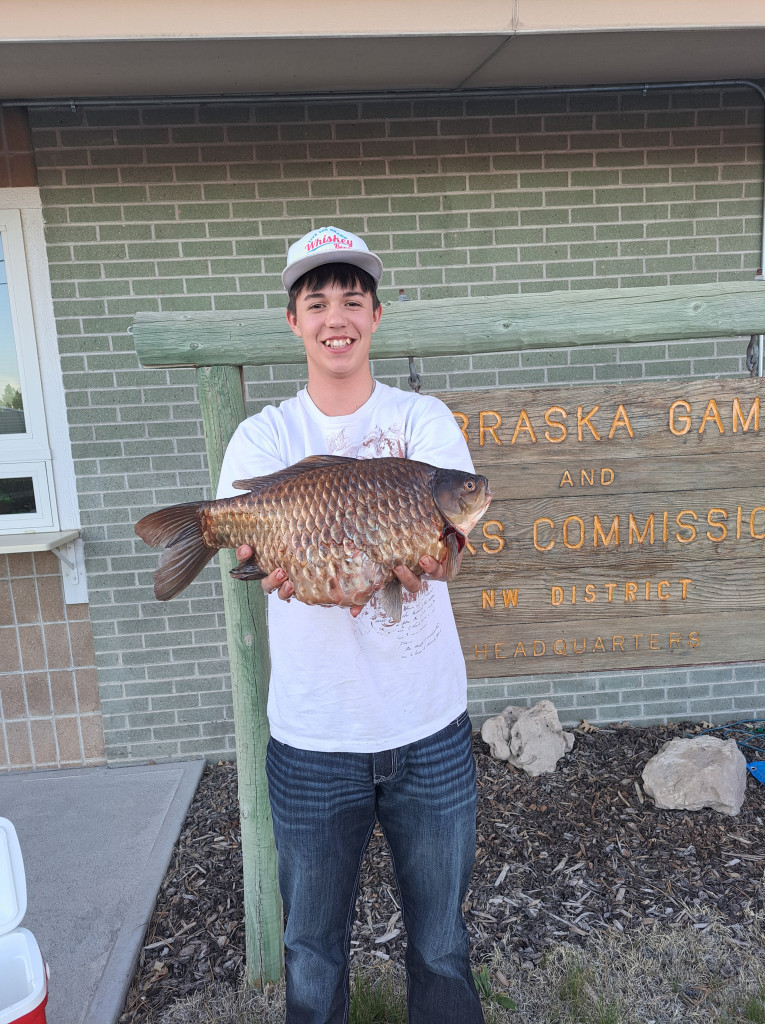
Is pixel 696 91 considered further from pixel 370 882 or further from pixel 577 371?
pixel 370 882

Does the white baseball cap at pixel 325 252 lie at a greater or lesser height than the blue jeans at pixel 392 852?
greater

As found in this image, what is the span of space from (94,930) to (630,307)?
2963 millimetres

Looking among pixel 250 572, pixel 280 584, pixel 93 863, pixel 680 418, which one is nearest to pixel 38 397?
pixel 93 863

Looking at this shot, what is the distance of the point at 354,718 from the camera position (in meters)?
1.66

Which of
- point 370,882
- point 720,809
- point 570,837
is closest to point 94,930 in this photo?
point 370,882

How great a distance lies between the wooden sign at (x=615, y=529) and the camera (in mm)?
2473

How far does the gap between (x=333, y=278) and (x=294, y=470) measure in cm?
47

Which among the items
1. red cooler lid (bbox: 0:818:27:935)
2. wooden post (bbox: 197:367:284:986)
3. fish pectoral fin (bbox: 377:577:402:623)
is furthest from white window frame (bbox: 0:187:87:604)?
fish pectoral fin (bbox: 377:577:402:623)

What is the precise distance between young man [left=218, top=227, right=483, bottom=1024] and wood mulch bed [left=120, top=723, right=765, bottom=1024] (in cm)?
102

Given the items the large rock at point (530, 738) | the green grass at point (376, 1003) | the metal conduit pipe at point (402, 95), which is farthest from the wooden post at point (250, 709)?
the metal conduit pipe at point (402, 95)

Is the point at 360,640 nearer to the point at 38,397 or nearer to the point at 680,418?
A: the point at 680,418

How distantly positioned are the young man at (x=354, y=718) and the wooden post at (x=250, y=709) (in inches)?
23.7

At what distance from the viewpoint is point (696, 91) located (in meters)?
3.93

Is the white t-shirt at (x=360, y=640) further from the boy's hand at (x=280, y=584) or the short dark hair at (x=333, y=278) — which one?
the short dark hair at (x=333, y=278)
